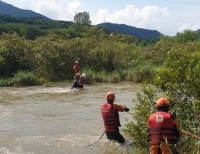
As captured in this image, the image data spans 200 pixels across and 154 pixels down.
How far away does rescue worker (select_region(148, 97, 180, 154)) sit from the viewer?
263 inches

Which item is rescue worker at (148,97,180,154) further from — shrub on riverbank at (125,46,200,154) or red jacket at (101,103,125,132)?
red jacket at (101,103,125,132)

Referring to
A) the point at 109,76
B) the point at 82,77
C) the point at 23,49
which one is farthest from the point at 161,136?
the point at 23,49

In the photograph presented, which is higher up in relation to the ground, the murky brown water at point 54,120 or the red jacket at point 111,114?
the red jacket at point 111,114

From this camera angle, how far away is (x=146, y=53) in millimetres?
36375

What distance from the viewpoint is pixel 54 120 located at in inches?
554

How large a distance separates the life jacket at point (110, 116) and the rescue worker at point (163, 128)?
2.84m

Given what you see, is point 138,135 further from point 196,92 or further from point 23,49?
point 23,49

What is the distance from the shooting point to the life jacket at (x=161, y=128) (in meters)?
6.67

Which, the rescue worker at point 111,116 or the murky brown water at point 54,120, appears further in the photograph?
the murky brown water at point 54,120

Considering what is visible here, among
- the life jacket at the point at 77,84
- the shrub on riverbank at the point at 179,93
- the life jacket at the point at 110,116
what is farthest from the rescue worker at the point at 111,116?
the life jacket at the point at 77,84

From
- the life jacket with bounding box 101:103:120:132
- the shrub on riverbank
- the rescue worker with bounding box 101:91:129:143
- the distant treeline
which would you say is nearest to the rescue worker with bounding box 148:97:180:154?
the shrub on riverbank

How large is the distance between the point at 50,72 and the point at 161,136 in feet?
75.1

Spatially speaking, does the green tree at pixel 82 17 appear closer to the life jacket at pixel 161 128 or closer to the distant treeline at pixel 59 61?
the distant treeline at pixel 59 61

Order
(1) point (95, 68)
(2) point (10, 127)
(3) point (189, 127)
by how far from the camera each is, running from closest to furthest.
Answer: (3) point (189, 127)
(2) point (10, 127)
(1) point (95, 68)
